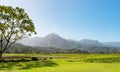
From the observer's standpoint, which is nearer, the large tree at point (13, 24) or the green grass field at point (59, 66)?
the green grass field at point (59, 66)

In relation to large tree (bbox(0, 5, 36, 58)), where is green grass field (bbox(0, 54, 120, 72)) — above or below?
below

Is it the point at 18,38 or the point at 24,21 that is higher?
the point at 24,21

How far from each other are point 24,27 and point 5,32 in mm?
6373

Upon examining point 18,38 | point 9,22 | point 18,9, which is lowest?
point 18,38

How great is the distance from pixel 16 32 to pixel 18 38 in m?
2.87

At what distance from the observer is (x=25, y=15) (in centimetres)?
6431

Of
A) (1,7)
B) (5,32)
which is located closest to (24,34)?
(5,32)

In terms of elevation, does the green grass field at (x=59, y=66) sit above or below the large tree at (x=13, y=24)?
below

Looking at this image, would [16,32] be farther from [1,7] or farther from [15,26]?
[1,7]

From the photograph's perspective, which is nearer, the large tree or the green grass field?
the green grass field

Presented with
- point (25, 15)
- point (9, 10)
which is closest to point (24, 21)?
point (25, 15)

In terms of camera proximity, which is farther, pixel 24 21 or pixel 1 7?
pixel 24 21

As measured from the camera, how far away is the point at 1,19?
62.4m

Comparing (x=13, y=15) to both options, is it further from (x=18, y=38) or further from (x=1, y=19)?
(x=18, y=38)
